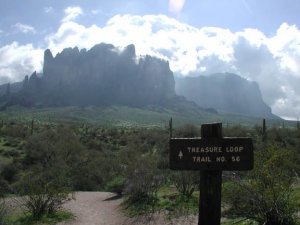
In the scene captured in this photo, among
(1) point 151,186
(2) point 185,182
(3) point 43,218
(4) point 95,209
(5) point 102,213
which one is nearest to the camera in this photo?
(3) point 43,218

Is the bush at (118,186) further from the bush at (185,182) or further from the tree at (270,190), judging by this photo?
the tree at (270,190)

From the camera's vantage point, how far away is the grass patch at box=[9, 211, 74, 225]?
1522 centimetres

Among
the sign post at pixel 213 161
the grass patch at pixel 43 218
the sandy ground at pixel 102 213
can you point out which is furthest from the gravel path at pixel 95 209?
the sign post at pixel 213 161

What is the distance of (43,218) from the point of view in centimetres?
1576

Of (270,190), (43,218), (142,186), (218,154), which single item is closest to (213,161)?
(218,154)

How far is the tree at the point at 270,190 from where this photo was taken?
11.1 m

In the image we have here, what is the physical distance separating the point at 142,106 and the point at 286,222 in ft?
569

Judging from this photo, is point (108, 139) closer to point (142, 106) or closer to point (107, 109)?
point (107, 109)

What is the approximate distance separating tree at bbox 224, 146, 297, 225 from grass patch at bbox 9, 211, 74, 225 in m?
6.62

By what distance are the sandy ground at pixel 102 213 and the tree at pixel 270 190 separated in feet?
9.91

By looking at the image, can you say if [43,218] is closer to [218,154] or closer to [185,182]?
[185,182]

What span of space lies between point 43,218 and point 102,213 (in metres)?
2.55

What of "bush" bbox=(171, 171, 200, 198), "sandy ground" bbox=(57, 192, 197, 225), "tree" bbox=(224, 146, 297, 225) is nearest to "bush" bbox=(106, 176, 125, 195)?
"sandy ground" bbox=(57, 192, 197, 225)

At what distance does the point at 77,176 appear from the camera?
86.8 feet
